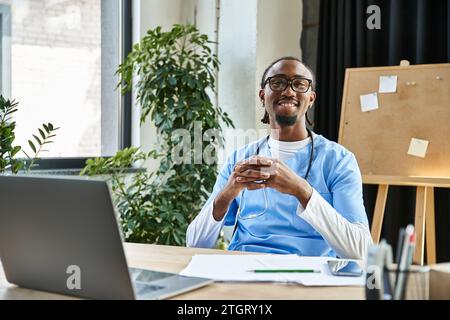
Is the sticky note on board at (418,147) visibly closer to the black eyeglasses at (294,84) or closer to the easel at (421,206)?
→ the easel at (421,206)

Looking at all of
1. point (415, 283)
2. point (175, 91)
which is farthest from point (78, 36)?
point (415, 283)

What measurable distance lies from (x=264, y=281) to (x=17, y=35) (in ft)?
7.84

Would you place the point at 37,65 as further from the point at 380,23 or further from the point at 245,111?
the point at 380,23

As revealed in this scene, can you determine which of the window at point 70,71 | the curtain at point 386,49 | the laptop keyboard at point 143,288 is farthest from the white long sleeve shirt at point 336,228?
the window at point 70,71

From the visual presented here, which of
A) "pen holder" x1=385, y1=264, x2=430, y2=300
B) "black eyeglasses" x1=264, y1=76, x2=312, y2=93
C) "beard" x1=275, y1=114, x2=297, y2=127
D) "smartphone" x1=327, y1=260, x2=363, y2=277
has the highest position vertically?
"black eyeglasses" x1=264, y1=76, x2=312, y2=93

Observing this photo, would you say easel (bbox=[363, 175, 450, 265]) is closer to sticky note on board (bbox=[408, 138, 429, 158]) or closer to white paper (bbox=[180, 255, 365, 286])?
sticky note on board (bbox=[408, 138, 429, 158])

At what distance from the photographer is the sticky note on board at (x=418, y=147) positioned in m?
3.01

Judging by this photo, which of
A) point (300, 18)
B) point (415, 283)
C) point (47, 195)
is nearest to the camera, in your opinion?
point (415, 283)

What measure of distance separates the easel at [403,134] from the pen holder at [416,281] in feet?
6.33

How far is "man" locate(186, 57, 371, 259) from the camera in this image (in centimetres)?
178

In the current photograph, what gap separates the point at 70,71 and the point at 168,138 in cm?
69

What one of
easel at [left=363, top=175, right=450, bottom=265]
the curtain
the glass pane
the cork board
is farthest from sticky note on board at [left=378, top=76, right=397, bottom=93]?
the glass pane

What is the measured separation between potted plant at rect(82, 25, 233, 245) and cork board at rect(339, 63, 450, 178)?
70 cm
